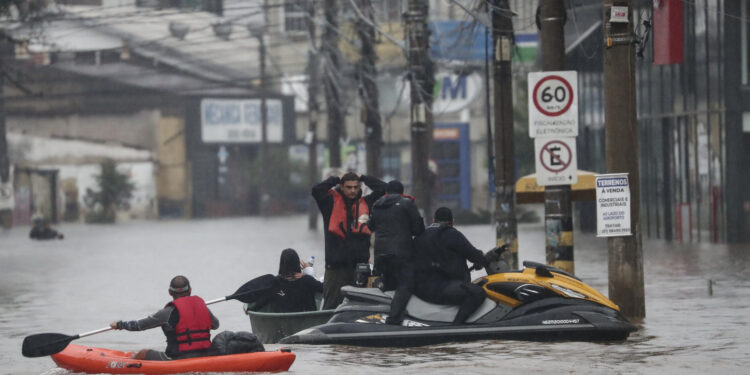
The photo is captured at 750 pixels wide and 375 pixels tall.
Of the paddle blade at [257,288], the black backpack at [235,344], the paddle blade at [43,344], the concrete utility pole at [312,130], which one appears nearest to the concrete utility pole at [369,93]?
the concrete utility pole at [312,130]

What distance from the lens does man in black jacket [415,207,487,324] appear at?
43.4ft

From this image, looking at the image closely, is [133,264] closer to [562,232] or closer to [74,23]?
[562,232]

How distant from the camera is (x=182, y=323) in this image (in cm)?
1176

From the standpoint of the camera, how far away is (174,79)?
3004 inches

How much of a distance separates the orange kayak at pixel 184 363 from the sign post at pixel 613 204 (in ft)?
15.8

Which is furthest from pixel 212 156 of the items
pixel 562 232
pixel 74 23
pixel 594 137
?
pixel 562 232

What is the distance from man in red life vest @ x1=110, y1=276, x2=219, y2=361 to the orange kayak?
0.14 meters

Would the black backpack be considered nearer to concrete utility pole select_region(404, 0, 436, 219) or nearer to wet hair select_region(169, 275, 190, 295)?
wet hair select_region(169, 275, 190, 295)

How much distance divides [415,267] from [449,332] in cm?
73

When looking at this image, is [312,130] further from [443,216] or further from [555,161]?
[443,216]

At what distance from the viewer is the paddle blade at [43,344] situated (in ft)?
40.3

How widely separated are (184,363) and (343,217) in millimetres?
3738

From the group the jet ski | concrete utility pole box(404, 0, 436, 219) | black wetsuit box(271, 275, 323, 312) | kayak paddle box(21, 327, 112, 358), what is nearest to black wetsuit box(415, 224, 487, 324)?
the jet ski

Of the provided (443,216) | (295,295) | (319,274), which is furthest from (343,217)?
(319,274)
